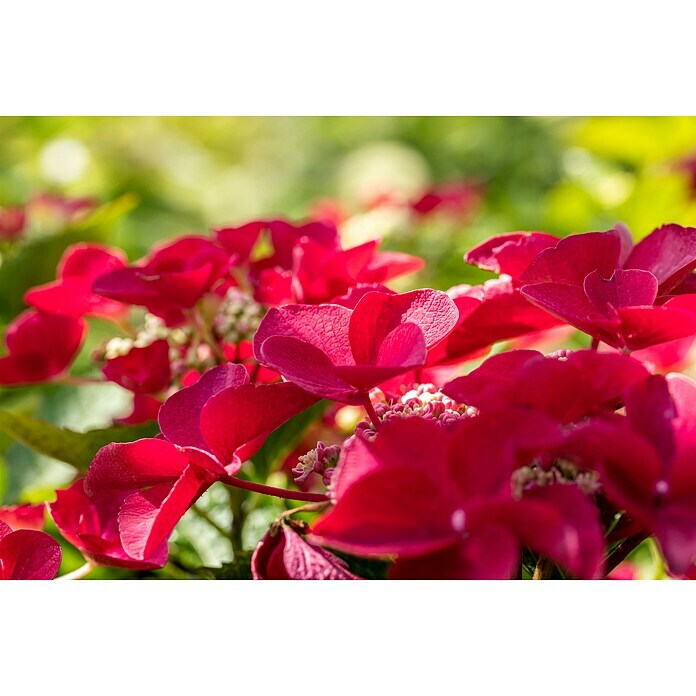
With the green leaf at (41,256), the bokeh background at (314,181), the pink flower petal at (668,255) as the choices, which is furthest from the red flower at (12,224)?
the pink flower petal at (668,255)

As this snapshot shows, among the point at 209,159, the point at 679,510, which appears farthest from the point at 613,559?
the point at 209,159

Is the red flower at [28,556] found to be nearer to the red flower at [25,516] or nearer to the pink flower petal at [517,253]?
the red flower at [25,516]

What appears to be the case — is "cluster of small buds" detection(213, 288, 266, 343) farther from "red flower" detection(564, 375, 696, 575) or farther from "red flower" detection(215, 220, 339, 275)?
"red flower" detection(564, 375, 696, 575)

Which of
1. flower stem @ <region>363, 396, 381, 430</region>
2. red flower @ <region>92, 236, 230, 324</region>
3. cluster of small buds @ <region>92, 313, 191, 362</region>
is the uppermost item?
flower stem @ <region>363, 396, 381, 430</region>

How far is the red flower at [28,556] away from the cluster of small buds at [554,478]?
23 centimetres

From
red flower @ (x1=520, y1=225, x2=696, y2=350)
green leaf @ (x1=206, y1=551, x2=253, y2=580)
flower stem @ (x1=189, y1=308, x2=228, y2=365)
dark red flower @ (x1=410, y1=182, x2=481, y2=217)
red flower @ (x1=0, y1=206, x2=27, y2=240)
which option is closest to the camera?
red flower @ (x1=520, y1=225, x2=696, y2=350)

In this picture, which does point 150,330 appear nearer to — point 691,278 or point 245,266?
point 245,266

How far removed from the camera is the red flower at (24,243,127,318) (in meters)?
0.68

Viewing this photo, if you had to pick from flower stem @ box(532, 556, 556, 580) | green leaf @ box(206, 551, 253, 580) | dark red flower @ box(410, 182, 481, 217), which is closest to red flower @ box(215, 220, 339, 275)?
green leaf @ box(206, 551, 253, 580)

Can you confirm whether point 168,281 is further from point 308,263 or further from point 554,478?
point 554,478

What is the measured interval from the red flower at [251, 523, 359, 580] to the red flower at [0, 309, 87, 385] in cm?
34

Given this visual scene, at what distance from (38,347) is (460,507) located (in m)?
0.46

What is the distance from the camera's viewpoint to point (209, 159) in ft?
8.77

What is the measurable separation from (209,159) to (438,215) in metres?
1.44
